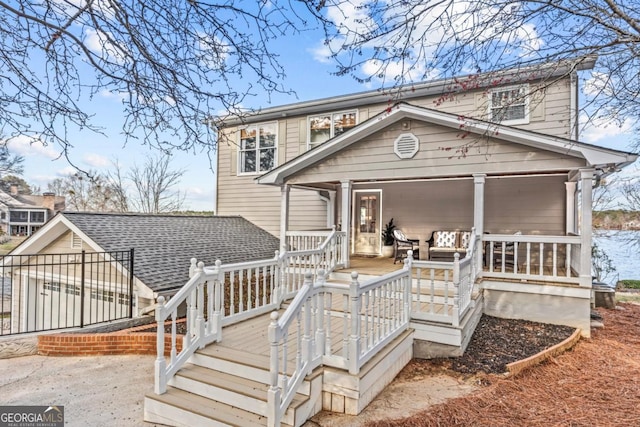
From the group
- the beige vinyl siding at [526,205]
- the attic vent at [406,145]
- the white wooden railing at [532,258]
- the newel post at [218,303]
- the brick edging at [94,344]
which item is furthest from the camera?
the beige vinyl siding at [526,205]

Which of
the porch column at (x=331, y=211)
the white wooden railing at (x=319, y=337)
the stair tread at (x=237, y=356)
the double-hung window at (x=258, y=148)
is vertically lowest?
the stair tread at (x=237, y=356)

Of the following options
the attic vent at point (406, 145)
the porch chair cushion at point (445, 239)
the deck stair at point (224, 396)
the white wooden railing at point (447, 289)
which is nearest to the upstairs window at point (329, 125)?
the attic vent at point (406, 145)

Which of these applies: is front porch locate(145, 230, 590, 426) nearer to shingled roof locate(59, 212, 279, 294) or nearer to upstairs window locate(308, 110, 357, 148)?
shingled roof locate(59, 212, 279, 294)

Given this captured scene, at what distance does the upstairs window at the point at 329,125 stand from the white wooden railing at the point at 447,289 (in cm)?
595

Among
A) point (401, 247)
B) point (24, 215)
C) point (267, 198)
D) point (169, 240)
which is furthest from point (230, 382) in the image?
point (24, 215)

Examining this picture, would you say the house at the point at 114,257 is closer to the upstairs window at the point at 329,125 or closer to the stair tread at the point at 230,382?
the stair tread at the point at 230,382

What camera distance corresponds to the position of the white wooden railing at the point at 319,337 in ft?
11.1

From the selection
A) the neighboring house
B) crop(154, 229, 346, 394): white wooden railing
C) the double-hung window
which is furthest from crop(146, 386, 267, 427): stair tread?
the neighboring house

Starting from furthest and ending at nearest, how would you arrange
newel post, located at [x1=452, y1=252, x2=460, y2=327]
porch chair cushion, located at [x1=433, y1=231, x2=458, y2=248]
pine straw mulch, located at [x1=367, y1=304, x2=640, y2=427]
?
1. porch chair cushion, located at [x1=433, y1=231, x2=458, y2=248]
2. newel post, located at [x1=452, y1=252, x2=460, y2=327]
3. pine straw mulch, located at [x1=367, y1=304, x2=640, y2=427]

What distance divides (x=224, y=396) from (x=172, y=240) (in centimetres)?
687

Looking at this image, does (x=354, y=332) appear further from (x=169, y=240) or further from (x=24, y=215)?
(x=24, y=215)

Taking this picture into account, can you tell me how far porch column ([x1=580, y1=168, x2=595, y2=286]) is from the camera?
631 centimetres

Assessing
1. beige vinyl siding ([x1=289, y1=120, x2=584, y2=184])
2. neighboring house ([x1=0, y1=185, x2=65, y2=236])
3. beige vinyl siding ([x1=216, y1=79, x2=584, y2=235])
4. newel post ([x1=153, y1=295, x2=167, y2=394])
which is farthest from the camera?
neighboring house ([x1=0, y1=185, x2=65, y2=236])

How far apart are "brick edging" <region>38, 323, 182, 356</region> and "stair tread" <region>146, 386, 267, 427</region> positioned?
1925 millimetres
